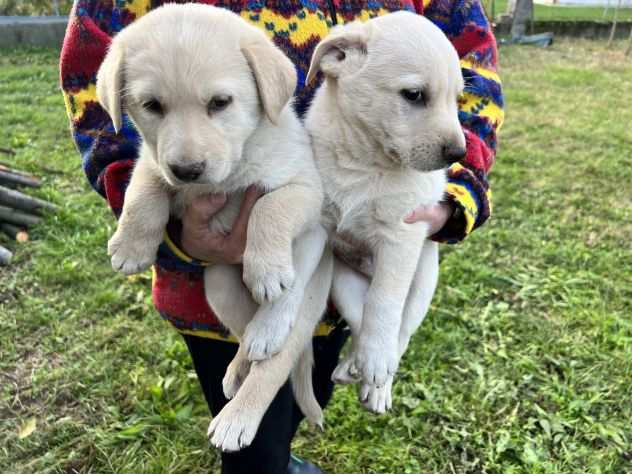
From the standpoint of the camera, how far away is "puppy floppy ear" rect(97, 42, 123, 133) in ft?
5.44

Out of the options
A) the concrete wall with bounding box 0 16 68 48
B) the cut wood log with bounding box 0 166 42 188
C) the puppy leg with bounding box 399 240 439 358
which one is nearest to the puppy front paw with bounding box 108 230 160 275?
the puppy leg with bounding box 399 240 439 358

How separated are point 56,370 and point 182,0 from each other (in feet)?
7.34

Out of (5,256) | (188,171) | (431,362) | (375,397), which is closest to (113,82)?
(188,171)

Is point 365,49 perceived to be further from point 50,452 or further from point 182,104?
point 50,452

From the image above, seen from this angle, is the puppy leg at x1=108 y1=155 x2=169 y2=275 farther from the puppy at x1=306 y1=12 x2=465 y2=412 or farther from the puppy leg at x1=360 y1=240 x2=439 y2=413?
the puppy leg at x1=360 y1=240 x2=439 y2=413

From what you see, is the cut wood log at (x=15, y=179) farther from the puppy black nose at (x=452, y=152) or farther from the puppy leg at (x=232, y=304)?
the puppy black nose at (x=452, y=152)

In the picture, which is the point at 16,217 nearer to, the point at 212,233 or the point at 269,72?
the point at 212,233

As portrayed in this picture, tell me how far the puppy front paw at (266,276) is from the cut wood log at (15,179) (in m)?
3.96

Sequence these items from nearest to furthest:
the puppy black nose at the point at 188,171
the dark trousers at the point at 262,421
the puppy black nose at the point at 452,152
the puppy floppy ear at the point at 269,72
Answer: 1. the puppy black nose at the point at 188,171
2. the puppy floppy ear at the point at 269,72
3. the puppy black nose at the point at 452,152
4. the dark trousers at the point at 262,421

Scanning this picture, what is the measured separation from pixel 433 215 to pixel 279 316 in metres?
0.63

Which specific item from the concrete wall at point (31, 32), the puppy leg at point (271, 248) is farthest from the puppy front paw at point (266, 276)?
the concrete wall at point (31, 32)

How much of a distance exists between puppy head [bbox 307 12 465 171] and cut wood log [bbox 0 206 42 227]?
343 cm

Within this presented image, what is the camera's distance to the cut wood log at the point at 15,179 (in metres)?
4.93

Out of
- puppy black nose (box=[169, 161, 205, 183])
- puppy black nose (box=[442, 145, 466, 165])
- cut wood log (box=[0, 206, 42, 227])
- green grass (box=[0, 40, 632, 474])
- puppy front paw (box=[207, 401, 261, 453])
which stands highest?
puppy black nose (box=[169, 161, 205, 183])
